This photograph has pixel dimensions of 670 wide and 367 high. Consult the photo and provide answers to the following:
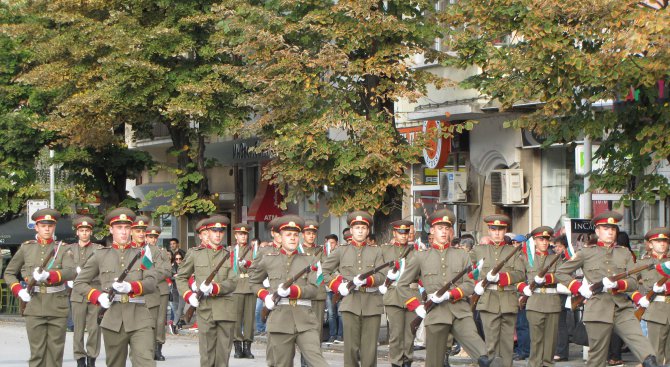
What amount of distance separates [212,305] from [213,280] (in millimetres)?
564

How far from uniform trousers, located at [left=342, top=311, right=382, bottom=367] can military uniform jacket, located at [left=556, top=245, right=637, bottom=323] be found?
8.39 feet

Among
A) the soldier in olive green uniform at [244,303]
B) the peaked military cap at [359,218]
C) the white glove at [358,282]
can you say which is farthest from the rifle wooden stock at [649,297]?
the soldier in olive green uniform at [244,303]

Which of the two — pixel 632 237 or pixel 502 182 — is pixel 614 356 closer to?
pixel 632 237

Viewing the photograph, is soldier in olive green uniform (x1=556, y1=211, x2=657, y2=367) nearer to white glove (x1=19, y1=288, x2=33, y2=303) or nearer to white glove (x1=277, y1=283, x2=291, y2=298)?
white glove (x1=277, y1=283, x2=291, y2=298)

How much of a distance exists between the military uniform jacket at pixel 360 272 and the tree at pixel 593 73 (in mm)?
2425

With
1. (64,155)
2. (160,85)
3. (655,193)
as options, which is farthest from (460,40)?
(64,155)

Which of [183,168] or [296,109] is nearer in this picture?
[296,109]

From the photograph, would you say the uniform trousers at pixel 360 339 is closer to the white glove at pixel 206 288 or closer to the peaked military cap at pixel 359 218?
the peaked military cap at pixel 359 218

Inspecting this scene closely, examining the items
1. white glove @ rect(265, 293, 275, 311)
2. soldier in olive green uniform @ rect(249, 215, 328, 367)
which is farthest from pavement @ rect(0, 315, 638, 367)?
white glove @ rect(265, 293, 275, 311)

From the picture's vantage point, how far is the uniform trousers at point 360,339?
52.1ft

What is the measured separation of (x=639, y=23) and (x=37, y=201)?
2147 cm

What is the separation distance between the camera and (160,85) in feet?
92.0

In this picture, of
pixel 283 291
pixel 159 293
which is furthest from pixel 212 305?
pixel 159 293

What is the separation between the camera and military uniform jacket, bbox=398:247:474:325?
14.2m
